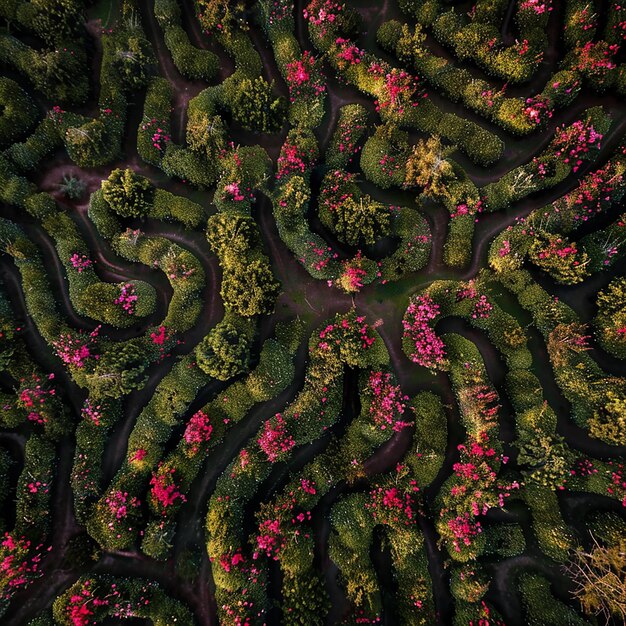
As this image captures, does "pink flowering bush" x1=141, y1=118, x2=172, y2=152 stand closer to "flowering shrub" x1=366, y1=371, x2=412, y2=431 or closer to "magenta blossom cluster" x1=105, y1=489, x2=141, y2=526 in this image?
"flowering shrub" x1=366, y1=371, x2=412, y2=431

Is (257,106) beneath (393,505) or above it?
above

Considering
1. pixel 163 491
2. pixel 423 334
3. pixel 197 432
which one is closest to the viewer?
pixel 163 491

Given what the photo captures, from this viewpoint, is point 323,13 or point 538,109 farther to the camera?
point 323,13

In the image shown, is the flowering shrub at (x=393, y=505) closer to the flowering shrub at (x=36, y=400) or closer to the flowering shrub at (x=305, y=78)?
the flowering shrub at (x=36, y=400)

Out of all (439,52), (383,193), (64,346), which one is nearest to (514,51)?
(439,52)

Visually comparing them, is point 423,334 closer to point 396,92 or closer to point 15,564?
point 396,92

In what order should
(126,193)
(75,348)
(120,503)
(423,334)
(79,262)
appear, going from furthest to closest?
1. (79,262)
2. (126,193)
3. (423,334)
4. (75,348)
5. (120,503)

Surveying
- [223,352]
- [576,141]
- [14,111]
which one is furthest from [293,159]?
[14,111]

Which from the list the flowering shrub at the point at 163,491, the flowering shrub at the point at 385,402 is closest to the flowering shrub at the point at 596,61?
the flowering shrub at the point at 385,402

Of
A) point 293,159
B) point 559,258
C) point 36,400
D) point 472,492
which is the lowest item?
point 472,492
